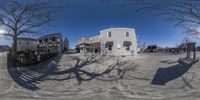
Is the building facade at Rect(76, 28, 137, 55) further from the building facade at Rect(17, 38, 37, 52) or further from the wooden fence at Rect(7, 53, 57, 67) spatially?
the wooden fence at Rect(7, 53, 57, 67)

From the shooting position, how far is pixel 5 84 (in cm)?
842

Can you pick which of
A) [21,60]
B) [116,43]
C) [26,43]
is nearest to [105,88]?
[21,60]

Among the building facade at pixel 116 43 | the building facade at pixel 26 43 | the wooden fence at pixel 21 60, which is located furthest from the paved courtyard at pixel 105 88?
the building facade at pixel 26 43

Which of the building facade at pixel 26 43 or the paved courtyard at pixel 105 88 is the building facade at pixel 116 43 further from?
the paved courtyard at pixel 105 88

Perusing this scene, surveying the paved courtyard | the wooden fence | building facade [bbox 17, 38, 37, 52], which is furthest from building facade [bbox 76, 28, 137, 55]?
the paved courtyard

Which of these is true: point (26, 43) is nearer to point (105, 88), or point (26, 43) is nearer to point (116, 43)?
point (116, 43)

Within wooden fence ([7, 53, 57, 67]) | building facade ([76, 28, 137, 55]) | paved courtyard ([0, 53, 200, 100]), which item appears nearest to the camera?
paved courtyard ([0, 53, 200, 100])

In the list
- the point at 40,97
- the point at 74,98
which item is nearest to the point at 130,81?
the point at 74,98

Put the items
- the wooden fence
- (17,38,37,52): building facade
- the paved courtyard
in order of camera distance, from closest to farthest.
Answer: the paved courtyard → the wooden fence → (17,38,37,52): building facade

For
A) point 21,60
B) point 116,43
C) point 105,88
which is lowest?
point 105,88

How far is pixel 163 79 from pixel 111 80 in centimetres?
255

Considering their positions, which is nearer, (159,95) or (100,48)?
(159,95)

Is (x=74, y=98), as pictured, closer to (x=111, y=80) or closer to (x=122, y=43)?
(x=111, y=80)

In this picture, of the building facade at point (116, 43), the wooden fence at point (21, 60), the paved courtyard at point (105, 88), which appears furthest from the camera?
the building facade at point (116, 43)
